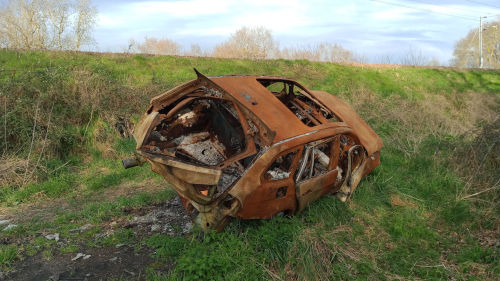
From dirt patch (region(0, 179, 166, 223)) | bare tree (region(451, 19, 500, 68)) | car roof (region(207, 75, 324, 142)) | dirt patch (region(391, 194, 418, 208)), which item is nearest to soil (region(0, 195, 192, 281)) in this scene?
dirt patch (region(0, 179, 166, 223))

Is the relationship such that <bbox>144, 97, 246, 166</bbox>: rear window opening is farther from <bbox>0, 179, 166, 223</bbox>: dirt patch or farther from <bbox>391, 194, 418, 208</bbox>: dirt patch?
<bbox>391, 194, 418, 208</bbox>: dirt patch

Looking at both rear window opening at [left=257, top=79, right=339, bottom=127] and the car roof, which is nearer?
the car roof

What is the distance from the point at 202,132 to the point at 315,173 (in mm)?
1788

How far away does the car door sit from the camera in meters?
4.14

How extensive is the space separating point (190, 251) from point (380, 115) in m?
8.61

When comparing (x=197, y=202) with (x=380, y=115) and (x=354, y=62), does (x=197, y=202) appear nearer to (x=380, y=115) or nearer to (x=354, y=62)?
(x=380, y=115)

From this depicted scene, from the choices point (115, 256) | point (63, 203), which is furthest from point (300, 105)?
point (63, 203)

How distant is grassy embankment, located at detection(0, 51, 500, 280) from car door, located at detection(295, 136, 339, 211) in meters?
0.29

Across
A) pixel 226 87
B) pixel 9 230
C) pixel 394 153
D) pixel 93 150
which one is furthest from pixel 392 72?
pixel 9 230

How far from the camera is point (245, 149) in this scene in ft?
12.5

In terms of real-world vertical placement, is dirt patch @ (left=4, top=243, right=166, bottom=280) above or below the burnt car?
below

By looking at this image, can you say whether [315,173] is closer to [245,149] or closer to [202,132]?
[245,149]

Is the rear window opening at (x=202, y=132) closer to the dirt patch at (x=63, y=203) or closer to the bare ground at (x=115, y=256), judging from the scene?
the bare ground at (x=115, y=256)

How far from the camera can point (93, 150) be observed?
826 cm
